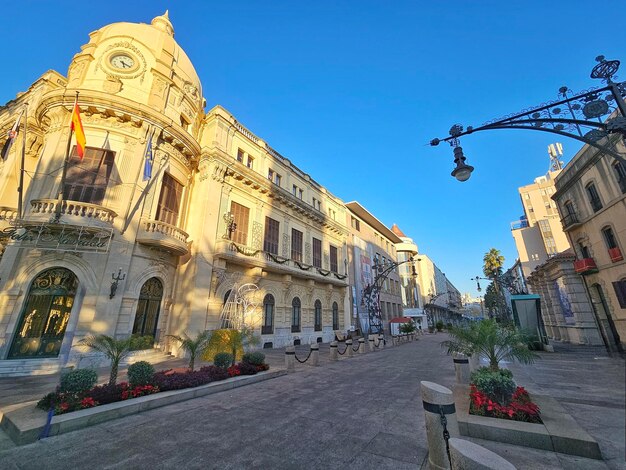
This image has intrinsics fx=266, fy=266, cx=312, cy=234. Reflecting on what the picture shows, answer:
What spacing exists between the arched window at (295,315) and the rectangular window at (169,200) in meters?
10.9

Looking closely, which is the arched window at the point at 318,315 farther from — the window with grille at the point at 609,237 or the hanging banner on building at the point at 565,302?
the window with grille at the point at 609,237

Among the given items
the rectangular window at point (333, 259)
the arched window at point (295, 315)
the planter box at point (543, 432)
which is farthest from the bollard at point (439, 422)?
the rectangular window at point (333, 259)

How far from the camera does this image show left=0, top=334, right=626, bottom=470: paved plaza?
390 cm

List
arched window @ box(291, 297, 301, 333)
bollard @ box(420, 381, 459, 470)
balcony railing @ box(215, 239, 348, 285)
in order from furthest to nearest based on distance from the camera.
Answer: arched window @ box(291, 297, 301, 333), balcony railing @ box(215, 239, 348, 285), bollard @ box(420, 381, 459, 470)

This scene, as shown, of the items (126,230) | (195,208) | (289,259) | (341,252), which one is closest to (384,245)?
(341,252)

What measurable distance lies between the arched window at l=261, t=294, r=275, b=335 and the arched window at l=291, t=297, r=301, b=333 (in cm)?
222

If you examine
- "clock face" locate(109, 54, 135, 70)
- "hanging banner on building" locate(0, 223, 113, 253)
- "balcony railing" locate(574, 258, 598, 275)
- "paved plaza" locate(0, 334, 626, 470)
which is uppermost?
"clock face" locate(109, 54, 135, 70)

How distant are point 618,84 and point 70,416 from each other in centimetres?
1205

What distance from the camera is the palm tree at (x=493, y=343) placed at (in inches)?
252

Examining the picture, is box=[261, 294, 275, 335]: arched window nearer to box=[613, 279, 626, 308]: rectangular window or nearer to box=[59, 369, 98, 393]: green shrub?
box=[59, 369, 98, 393]: green shrub

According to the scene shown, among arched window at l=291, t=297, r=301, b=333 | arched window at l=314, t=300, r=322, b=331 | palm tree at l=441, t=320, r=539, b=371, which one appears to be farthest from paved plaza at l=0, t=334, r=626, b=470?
arched window at l=314, t=300, r=322, b=331

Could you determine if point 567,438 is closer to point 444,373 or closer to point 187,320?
point 444,373

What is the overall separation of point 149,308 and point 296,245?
12.3 meters

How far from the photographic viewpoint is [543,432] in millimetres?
4148
